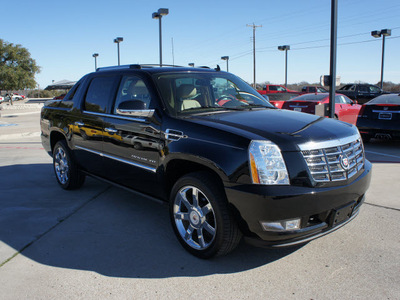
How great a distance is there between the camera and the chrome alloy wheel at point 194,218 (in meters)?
3.42

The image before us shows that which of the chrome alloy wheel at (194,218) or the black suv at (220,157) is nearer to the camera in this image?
the black suv at (220,157)

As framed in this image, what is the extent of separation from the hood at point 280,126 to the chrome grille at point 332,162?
99 mm

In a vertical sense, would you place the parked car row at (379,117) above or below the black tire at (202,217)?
above

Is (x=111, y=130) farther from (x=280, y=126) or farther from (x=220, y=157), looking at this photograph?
(x=280, y=126)

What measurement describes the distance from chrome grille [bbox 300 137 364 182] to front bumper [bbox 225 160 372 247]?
0.33ft

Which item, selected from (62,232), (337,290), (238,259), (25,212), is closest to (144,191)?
(62,232)

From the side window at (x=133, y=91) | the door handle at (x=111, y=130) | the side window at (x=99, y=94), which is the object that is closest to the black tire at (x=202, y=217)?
the side window at (x=133, y=91)

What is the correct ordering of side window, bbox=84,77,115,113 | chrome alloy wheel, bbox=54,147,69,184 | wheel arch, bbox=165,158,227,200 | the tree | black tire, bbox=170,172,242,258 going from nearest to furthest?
black tire, bbox=170,172,242,258, wheel arch, bbox=165,158,227,200, side window, bbox=84,77,115,113, chrome alloy wheel, bbox=54,147,69,184, the tree

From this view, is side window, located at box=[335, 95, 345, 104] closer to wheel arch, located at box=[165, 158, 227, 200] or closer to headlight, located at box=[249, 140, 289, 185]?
wheel arch, located at box=[165, 158, 227, 200]

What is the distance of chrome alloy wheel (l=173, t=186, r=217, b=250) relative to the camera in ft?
11.2

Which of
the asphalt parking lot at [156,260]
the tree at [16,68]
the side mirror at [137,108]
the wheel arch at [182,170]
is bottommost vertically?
the asphalt parking lot at [156,260]

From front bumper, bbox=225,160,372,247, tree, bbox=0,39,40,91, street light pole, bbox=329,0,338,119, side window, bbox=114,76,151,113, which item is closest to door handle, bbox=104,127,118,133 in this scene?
side window, bbox=114,76,151,113

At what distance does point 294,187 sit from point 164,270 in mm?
1340

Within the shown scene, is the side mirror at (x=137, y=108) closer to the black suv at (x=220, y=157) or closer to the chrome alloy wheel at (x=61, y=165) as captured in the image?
the black suv at (x=220, y=157)
